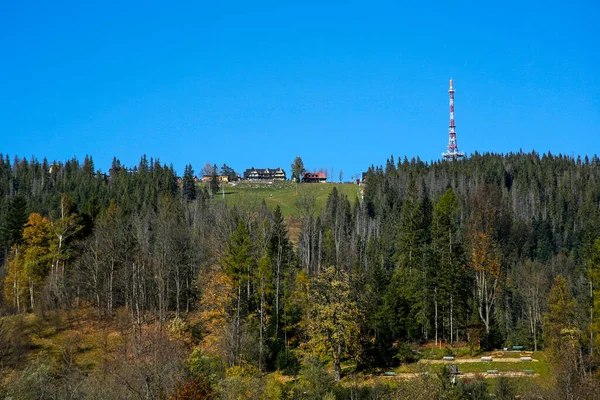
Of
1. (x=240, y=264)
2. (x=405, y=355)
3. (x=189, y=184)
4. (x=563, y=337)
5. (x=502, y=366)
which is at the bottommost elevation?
(x=502, y=366)

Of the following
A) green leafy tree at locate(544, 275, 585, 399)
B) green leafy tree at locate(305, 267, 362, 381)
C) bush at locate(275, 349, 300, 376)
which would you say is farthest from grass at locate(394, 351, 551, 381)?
bush at locate(275, 349, 300, 376)

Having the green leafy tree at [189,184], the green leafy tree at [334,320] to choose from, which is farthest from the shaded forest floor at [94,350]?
the green leafy tree at [189,184]

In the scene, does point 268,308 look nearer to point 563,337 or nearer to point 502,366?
point 502,366

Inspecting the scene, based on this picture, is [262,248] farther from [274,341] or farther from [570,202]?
[570,202]

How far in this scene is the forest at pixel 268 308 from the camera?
4097 cm

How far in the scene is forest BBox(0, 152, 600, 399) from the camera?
41.0 metres

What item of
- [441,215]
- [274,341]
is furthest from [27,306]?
[441,215]

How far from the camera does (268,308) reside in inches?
2440

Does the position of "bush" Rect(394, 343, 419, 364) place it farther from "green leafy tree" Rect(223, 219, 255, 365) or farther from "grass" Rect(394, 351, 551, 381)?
"green leafy tree" Rect(223, 219, 255, 365)

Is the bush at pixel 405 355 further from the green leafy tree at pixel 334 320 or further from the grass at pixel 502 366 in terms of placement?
the green leafy tree at pixel 334 320

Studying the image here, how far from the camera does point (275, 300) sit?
6400 cm

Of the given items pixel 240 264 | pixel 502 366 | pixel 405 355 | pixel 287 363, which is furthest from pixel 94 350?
pixel 502 366

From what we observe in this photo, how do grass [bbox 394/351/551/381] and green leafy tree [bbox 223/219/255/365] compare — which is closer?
grass [bbox 394/351/551/381]

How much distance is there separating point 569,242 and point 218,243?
75.0 metres
